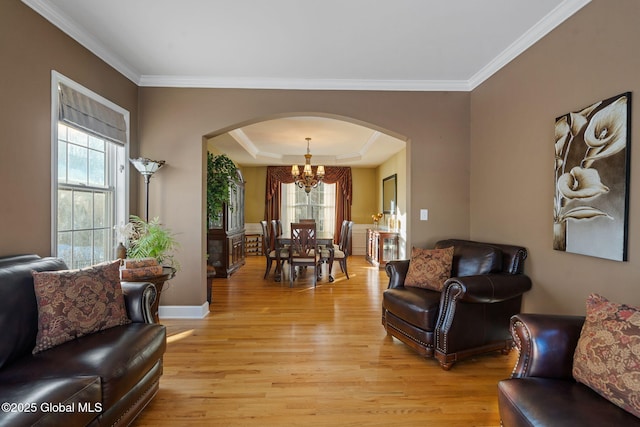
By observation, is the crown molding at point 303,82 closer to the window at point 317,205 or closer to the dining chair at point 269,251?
the dining chair at point 269,251

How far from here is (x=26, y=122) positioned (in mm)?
2119

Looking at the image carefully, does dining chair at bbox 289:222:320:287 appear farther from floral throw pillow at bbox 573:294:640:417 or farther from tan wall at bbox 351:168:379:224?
tan wall at bbox 351:168:379:224

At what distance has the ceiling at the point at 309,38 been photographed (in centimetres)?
227

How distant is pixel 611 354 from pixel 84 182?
3782mm

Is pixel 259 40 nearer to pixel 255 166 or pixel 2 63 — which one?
pixel 2 63

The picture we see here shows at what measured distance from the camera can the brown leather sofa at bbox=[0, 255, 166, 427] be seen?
4.03ft

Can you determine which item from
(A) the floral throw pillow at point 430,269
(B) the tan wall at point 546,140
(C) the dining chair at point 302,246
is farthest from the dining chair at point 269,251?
(B) the tan wall at point 546,140

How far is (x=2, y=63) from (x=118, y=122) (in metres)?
1.16

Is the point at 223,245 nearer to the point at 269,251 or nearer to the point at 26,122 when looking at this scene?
the point at 269,251

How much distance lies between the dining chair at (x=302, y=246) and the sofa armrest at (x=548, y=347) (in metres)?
3.51

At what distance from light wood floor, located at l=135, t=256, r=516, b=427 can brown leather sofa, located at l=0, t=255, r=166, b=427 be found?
1.30ft

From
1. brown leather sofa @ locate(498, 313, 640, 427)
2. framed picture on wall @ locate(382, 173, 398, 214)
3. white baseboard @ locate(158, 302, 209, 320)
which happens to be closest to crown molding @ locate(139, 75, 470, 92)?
white baseboard @ locate(158, 302, 209, 320)

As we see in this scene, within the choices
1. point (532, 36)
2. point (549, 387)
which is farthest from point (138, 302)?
point (532, 36)

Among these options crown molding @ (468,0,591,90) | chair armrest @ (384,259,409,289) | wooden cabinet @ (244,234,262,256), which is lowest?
wooden cabinet @ (244,234,262,256)
